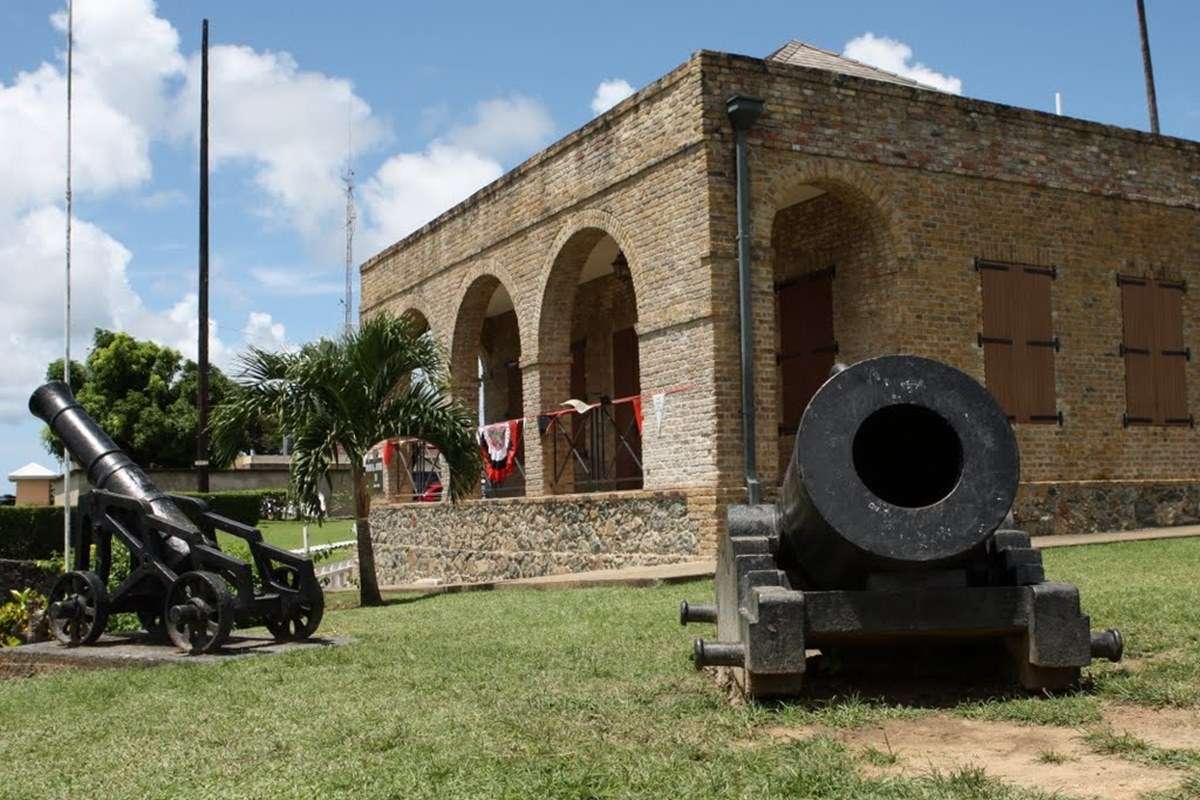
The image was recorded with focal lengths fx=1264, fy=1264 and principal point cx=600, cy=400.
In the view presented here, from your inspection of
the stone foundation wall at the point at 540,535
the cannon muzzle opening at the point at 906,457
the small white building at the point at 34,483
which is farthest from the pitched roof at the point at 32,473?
the cannon muzzle opening at the point at 906,457

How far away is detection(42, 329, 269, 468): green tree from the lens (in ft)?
139

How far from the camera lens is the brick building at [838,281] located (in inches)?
514

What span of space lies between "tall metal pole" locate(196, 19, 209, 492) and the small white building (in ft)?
32.6

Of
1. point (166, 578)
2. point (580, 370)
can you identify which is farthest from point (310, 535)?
point (166, 578)

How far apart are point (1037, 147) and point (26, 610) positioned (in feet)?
40.1

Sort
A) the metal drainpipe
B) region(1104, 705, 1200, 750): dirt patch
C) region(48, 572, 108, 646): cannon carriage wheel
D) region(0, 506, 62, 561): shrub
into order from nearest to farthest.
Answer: region(1104, 705, 1200, 750): dirt patch
region(48, 572, 108, 646): cannon carriage wheel
the metal drainpipe
region(0, 506, 62, 561): shrub

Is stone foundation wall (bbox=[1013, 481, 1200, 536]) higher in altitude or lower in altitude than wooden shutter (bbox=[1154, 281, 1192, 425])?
lower

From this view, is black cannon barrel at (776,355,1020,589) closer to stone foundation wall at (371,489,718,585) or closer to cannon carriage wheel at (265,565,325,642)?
cannon carriage wheel at (265,565,325,642)

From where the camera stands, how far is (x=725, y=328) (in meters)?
12.9

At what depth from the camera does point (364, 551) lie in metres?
13.2

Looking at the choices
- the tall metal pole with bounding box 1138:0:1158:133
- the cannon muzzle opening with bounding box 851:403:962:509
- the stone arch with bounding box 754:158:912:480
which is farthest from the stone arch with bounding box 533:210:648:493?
the tall metal pole with bounding box 1138:0:1158:133

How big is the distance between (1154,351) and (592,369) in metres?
8.37

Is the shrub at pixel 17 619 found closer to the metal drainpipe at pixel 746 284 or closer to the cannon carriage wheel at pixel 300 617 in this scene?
the cannon carriage wheel at pixel 300 617

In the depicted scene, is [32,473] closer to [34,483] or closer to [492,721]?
[34,483]
